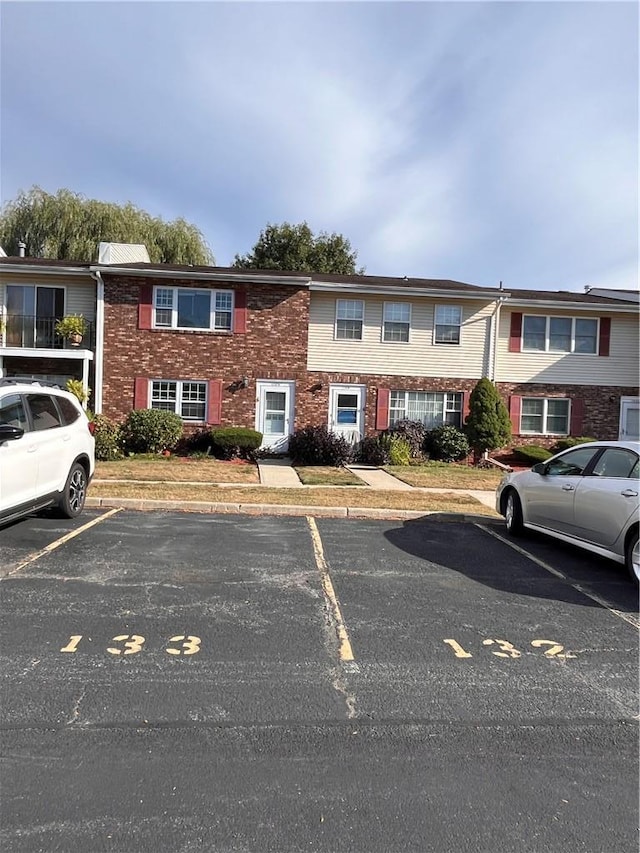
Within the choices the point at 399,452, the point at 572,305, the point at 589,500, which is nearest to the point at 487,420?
the point at 399,452

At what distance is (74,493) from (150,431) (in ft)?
29.7

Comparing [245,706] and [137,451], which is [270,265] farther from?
[245,706]

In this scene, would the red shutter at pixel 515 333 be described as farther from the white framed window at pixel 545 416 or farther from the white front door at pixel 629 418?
the white front door at pixel 629 418

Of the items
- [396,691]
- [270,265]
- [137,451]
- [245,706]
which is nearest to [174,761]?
[245,706]

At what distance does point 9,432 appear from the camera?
6.32 metres

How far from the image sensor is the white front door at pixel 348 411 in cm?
Result: 1870

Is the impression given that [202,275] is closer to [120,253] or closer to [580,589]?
[120,253]

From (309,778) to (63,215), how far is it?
30952 mm

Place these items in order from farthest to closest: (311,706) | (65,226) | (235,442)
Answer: (65,226)
(235,442)
(311,706)

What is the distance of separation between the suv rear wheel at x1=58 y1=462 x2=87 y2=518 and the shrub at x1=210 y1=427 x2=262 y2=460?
8724 millimetres

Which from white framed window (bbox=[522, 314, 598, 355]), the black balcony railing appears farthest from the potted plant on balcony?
white framed window (bbox=[522, 314, 598, 355])

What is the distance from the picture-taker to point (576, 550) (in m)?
7.56

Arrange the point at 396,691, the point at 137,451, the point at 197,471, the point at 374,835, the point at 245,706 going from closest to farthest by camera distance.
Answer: the point at 374,835
the point at 245,706
the point at 396,691
the point at 197,471
the point at 137,451

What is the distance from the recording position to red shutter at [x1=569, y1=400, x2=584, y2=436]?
64.8 ft
